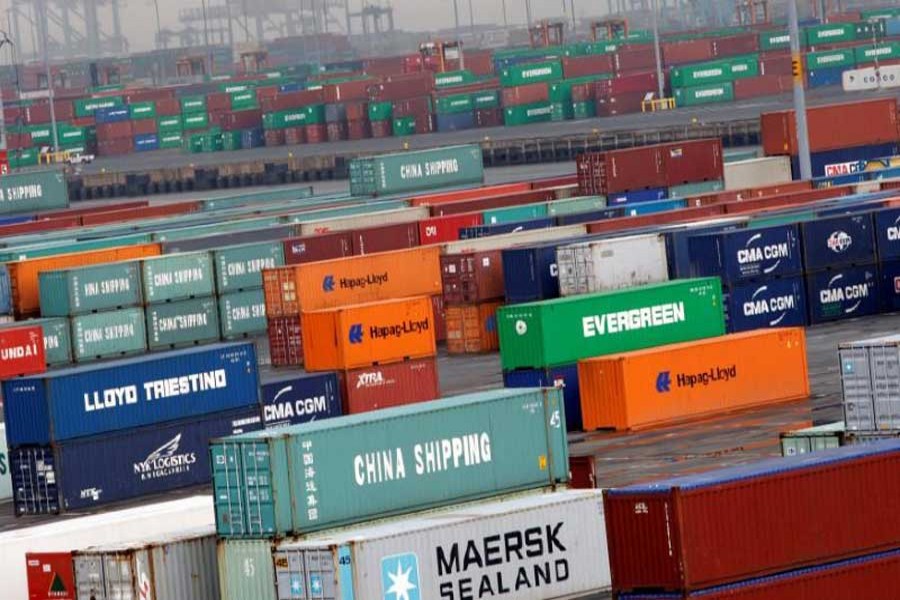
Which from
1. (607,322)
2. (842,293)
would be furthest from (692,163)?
(607,322)

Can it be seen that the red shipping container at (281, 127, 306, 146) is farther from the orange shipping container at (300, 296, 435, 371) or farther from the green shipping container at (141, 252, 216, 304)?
the orange shipping container at (300, 296, 435, 371)

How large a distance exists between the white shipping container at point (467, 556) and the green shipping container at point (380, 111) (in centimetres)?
15706

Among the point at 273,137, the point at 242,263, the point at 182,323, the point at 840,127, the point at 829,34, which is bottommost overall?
the point at 182,323

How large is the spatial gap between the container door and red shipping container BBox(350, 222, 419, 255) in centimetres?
4110

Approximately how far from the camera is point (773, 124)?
9444cm

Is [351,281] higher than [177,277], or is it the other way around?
[177,277]

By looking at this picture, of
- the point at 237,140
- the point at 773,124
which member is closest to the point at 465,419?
the point at 773,124

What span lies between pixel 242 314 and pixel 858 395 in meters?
41.4

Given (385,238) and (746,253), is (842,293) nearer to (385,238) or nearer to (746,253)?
(746,253)

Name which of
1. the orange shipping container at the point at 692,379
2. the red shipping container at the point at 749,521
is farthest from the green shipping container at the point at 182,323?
the red shipping container at the point at 749,521

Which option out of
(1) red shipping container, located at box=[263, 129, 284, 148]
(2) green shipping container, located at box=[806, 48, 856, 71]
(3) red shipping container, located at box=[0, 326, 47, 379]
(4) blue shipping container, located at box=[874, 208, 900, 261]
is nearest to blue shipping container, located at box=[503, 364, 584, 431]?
(3) red shipping container, located at box=[0, 326, 47, 379]

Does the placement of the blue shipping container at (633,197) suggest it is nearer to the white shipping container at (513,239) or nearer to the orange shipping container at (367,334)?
the white shipping container at (513,239)

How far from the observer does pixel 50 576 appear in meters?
33.5

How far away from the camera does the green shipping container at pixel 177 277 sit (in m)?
71.8
